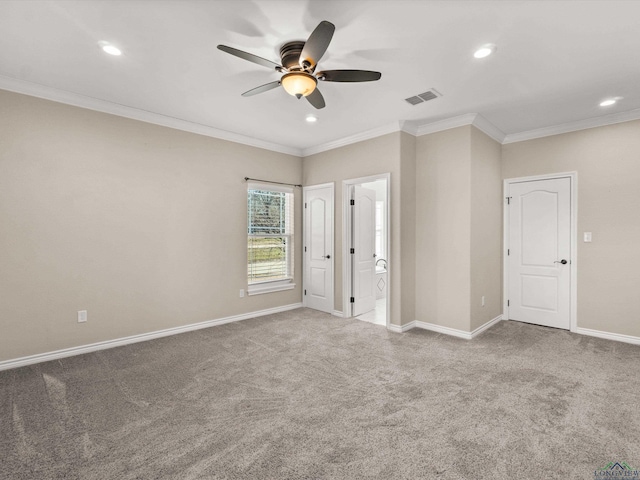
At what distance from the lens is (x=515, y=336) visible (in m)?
4.08

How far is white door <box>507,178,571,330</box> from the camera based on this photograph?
432 cm

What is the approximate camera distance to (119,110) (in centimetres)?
370

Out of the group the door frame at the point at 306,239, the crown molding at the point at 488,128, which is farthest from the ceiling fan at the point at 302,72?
the door frame at the point at 306,239

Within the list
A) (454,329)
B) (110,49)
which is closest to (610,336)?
(454,329)

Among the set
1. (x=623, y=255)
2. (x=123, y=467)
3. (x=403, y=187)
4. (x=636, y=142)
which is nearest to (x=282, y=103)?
(x=403, y=187)

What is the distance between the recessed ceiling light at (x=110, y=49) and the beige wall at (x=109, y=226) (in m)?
1.27

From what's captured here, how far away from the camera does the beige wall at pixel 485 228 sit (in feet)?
13.4

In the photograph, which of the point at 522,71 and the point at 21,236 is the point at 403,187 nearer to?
the point at 522,71

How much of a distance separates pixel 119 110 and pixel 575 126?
5.71m

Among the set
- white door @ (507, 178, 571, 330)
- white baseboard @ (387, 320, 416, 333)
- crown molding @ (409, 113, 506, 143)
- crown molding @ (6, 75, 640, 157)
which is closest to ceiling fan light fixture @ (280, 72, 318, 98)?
crown molding @ (6, 75, 640, 157)

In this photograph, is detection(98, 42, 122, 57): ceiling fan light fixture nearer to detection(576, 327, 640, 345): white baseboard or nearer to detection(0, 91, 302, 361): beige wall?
detection(0, 91, 302, 361): beige wall

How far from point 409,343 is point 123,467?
2993mm

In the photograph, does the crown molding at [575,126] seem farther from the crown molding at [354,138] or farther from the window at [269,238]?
the window at [269,238]

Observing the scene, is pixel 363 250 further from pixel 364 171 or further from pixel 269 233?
pixel 269 233
